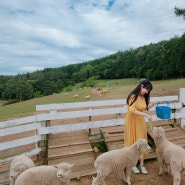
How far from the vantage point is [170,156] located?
13.3 feet

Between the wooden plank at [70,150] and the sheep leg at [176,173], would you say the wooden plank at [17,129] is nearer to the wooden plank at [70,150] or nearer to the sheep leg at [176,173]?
the wooden plank at [70,150]

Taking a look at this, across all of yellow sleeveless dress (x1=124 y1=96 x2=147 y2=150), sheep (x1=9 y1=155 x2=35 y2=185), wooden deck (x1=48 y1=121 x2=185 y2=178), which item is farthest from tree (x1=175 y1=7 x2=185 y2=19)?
sheep (x1=9 y1=155 x2=35 y2=185)

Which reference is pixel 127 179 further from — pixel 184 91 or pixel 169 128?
pixel 184 91

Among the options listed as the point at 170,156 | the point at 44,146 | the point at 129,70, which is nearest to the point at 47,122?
the point at 44,146

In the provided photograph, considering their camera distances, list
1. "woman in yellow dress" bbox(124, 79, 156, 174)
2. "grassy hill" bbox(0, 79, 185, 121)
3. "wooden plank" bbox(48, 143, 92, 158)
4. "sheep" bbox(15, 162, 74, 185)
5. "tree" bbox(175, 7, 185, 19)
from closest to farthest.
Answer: "sheep" bbox(15, 162, 74, 185) → "woman in yellow dress" bbox(124, 79, 156, 174) → "wooden plank" bbox(48, 143, 92, 158) → "tree" bbox(175, 7, 185, 19) → "grassy hill" bbox(0, 79, 185, 121)

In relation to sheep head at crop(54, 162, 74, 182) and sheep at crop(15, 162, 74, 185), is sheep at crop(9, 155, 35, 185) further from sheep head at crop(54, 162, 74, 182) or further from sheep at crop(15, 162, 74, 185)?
sheep head at crop(54, 162, 74, 182)

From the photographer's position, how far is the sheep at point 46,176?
11.2 ft

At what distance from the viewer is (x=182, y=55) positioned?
42.8m

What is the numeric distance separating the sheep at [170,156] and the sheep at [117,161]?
17.2 inches

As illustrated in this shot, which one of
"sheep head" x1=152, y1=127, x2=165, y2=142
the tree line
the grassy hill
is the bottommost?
the grassy hill

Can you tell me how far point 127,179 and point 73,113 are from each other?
227 cm

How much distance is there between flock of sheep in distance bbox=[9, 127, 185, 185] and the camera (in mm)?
3492

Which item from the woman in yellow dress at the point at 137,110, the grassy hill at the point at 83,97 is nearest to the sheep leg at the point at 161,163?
the woman in yellow dress at the point at 137,110

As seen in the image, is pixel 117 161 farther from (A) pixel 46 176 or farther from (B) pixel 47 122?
(B) pixel 47 122
